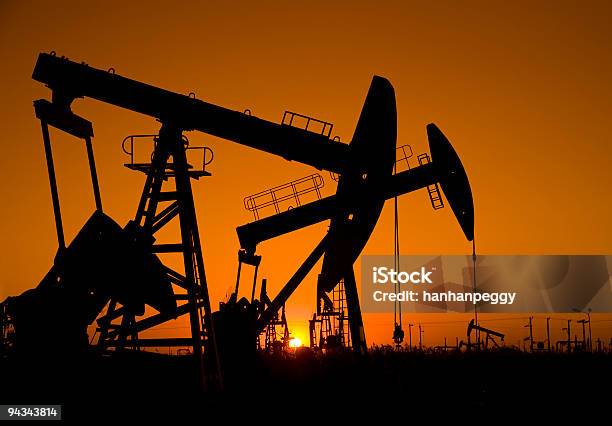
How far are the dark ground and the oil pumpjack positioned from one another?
2.23 feet

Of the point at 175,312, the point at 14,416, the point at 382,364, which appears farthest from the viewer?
the point at 382,364

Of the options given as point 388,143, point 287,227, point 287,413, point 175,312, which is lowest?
point 287,413

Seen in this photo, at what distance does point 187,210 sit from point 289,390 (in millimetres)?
4367

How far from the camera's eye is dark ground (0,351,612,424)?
506 inches

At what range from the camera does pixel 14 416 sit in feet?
40.0

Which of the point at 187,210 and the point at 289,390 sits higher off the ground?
the point at 187,210

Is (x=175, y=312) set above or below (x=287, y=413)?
above

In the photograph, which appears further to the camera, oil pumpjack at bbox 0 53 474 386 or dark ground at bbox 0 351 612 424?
oil pumpjack at bbox 0 53 474 386

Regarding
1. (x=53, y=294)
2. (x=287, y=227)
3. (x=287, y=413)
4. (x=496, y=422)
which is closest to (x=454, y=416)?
(x=496, y=422)

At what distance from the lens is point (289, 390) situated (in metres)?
16.0

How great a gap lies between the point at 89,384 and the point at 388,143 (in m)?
9.20

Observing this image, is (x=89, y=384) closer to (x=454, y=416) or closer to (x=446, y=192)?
(x=454, y=416)

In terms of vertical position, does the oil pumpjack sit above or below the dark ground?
above

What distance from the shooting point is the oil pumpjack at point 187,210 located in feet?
49.2
